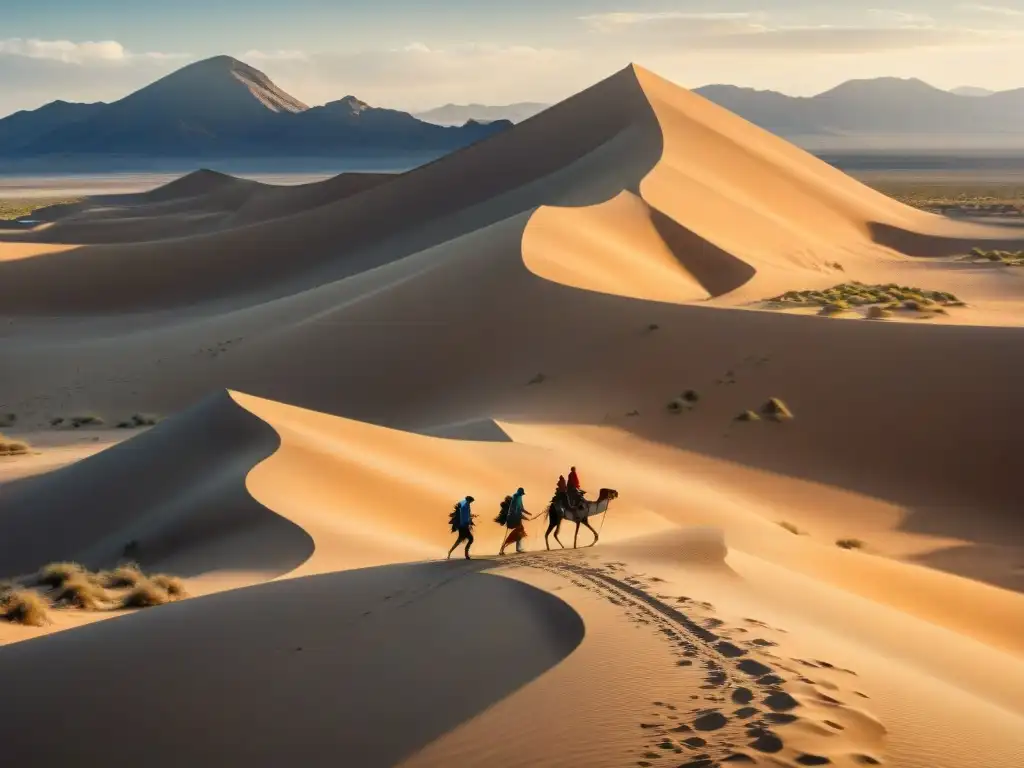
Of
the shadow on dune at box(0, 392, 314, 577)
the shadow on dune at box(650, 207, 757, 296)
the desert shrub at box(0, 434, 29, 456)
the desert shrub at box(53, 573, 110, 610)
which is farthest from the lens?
the shadow on dune at box(650, 207, 757, 296)

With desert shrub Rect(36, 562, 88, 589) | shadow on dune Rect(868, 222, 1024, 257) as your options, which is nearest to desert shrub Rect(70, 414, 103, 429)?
desert shrub Rect(36, 562, 88, 589)

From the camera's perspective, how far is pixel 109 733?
7051 millimetres

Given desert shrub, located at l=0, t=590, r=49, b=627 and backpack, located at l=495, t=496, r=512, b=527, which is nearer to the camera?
desert shrub, located at l=0, t=590, r=49, b=627

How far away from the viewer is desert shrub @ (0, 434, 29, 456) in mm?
22062

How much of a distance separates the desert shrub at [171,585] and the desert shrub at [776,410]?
Result: 13.4 meters

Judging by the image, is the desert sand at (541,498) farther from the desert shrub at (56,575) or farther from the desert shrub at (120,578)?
the desert shrub at (56,575)

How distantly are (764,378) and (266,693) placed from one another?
18370 mm

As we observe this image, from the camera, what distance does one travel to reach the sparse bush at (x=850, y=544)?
A: 16.9 metres

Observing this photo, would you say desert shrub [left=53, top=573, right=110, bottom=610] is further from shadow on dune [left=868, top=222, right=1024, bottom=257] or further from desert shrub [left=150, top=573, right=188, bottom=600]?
shadow on dune [left=868, top=222, right=1024, bottom=257]

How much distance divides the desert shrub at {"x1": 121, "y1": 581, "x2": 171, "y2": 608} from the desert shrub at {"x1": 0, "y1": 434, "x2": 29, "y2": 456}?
11602 mm

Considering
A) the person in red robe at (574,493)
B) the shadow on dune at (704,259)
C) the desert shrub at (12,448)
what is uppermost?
the shadow on dune at (704,259)

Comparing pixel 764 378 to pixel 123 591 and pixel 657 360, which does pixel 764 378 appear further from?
pixel 123 591

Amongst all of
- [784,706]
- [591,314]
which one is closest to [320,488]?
[784,706]

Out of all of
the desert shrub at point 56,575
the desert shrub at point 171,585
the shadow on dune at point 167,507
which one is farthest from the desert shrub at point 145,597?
the desert shrub at point 56,575
